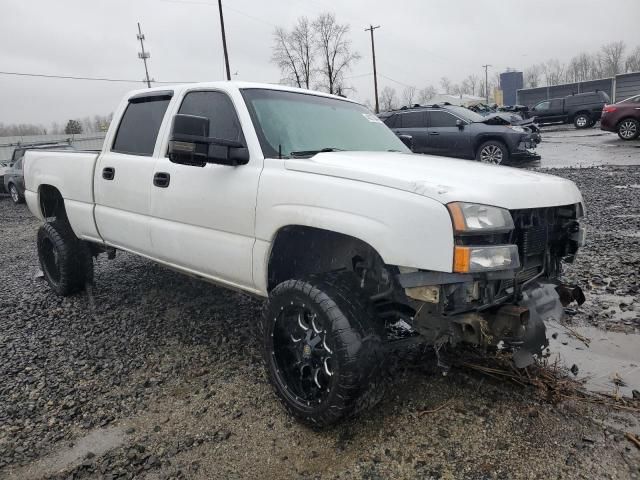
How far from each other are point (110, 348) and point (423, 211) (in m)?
2.75

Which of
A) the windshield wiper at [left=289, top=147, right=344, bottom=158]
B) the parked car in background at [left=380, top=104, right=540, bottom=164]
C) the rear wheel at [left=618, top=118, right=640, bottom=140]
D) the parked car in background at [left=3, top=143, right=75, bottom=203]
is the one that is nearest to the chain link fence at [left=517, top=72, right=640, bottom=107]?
the rear wheel at [left=618, top=118, right=640, bottom=140]

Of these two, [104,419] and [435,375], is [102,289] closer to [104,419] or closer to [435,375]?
[104,419]

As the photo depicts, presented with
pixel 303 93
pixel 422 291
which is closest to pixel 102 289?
pixel 303 93

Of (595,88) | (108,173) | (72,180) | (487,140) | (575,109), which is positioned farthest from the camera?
(595,88)

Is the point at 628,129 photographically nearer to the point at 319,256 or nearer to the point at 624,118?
the point at 624,118

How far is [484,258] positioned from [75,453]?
88.9 inches

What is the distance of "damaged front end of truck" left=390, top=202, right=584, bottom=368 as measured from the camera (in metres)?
2.14

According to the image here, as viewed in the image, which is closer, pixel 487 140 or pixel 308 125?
pixel 308 125

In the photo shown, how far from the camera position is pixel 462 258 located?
6.93 ft

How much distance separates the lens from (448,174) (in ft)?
8.20

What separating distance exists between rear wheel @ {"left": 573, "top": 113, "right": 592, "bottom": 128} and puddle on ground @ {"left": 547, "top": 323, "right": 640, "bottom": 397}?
2600 cm

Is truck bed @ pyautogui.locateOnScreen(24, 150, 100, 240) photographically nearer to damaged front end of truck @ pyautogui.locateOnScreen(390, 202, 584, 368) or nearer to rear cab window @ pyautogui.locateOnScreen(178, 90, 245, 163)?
rear cab window @ pyautogui.locateOnScreen(178, 90, 245, 163)

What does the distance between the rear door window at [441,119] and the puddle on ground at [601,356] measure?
33.7 feet

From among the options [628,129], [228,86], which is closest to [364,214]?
[228,86]
